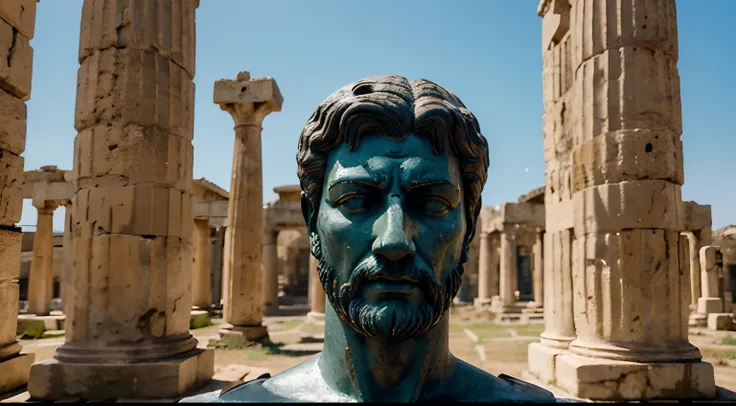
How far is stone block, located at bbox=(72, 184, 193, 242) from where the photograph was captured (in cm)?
613

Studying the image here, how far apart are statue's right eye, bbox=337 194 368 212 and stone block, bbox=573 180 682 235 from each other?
536 centimetres

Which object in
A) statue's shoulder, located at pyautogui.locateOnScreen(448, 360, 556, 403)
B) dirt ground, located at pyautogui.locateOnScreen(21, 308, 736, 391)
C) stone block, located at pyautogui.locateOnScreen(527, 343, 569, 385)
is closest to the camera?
statue's shoulder, located at pyautogui.locateOnScreen(448, 360, 556, 403)

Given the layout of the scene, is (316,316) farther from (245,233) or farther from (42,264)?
(42,264)

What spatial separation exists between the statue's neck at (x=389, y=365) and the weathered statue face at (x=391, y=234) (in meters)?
0.11

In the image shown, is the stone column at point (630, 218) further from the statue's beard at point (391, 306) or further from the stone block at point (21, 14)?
the stone block at point (21, 14)

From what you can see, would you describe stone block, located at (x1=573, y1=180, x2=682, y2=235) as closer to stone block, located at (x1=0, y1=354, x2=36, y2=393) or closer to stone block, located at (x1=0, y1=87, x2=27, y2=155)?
stone block, located at (x1=0, y1=87, x2=27, y2=155)

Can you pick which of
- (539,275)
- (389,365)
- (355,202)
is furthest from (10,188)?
(539,275)

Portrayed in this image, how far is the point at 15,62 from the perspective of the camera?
6.17m

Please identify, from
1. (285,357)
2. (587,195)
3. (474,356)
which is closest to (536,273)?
(474,356)

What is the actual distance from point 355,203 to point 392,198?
0.12 m

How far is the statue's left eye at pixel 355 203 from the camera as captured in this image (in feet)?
5.62

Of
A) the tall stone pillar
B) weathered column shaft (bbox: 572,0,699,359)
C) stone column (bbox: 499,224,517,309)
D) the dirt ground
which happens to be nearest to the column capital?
the tall stone pillar

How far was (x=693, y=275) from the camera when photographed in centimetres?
1970

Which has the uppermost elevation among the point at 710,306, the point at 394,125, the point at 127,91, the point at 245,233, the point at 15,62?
the point at 15,62
